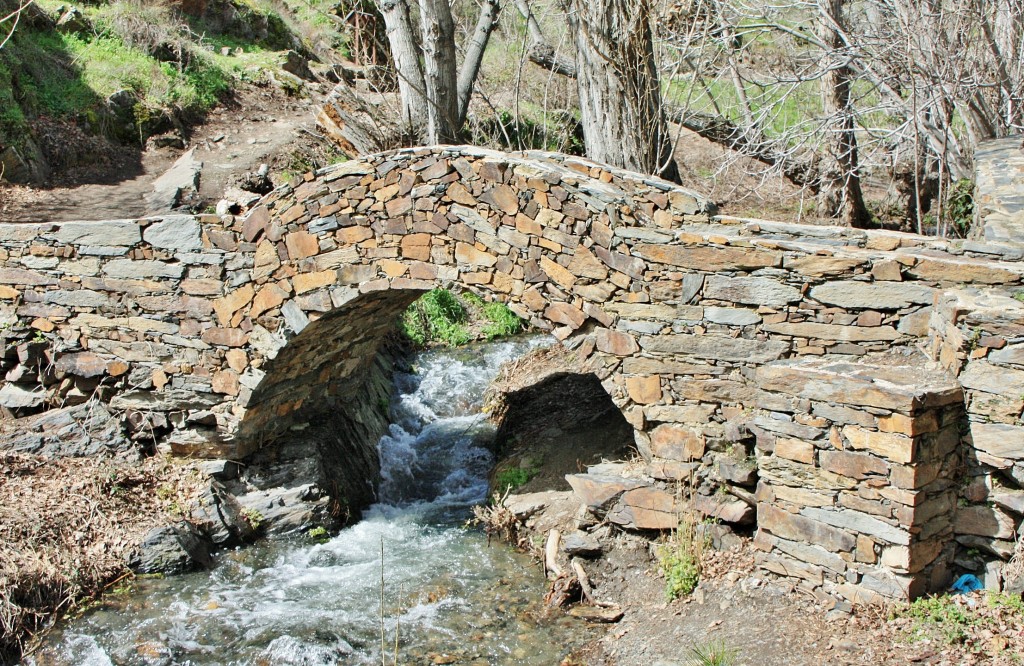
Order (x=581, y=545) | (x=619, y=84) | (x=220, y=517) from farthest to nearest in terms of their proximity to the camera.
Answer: (x=619, y=84)
(x=220, y=517)
(x=581, y=545)

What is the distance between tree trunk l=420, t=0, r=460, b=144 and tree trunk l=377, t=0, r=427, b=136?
10cm

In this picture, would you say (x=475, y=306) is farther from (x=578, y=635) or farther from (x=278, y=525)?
(x=578, y=635)

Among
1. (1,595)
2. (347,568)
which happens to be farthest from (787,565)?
(1,595)

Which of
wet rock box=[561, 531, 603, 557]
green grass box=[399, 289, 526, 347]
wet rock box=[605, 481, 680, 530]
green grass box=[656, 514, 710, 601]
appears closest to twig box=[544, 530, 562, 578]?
wet rock box=[561, 531, 603, 557]

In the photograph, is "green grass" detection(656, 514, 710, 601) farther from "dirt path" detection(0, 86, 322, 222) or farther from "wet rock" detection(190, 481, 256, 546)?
"dirt path" detection(0, 86, 322, 222)

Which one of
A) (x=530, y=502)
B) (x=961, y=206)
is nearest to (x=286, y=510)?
(x=530, y=502)

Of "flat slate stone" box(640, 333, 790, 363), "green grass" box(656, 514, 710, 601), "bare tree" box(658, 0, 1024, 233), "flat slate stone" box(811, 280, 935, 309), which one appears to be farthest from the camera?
"bare tree" box(658, 0, 1024, 233)

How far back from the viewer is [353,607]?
6.24 m

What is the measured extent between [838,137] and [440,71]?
4.19m

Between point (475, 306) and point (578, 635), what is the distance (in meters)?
7.05

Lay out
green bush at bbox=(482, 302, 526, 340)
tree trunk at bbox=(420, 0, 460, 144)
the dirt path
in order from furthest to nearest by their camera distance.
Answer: green bush at bbox=(482, 302, 526, 340)
the dirt path
tree trunk at bbox=(420, 0, 460, 144)

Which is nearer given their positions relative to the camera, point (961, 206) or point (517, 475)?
point (517, 475)

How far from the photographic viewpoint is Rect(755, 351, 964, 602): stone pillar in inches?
183

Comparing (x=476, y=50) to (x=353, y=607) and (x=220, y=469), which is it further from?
(x=353, y=607)
